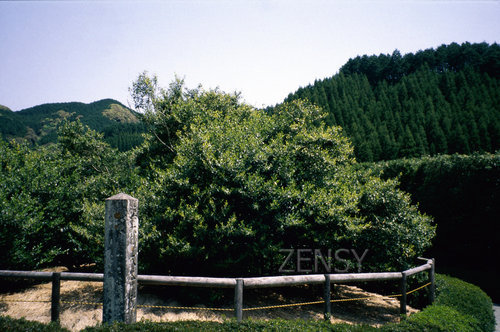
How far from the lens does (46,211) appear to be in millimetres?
10844

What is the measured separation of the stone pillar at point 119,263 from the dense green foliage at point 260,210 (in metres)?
3.27

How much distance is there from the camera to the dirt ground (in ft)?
24.4

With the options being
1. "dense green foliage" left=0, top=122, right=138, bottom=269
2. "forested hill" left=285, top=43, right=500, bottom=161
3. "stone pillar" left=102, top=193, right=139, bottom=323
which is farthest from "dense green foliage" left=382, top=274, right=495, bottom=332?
"forested hill" left=285, top=43, right=500, bottom=161

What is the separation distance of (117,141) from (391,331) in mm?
89356

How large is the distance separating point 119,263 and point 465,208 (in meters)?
18.0

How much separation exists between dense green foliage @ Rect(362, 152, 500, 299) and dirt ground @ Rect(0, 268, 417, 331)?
815cm

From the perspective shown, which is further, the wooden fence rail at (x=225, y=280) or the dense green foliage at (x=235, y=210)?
the dense green foliage at (x=235, y=210)

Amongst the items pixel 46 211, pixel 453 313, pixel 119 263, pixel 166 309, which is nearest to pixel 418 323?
pixel 453 313

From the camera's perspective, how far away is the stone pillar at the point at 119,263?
4.47 metres

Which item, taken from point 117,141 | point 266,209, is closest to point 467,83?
point 266,209

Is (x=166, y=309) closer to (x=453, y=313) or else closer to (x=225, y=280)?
(x=225, y=280)

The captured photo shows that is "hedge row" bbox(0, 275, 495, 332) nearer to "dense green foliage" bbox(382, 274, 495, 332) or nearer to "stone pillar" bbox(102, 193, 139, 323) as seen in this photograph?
"dense green foliage" bbox(382, 274, 495, 332)

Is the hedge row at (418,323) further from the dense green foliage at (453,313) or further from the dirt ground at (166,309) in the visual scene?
the dirt ground at (166,309)

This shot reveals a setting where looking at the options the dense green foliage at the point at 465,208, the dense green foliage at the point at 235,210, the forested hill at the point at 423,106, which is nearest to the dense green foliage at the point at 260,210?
the dense green foliage at the point at 235,210
